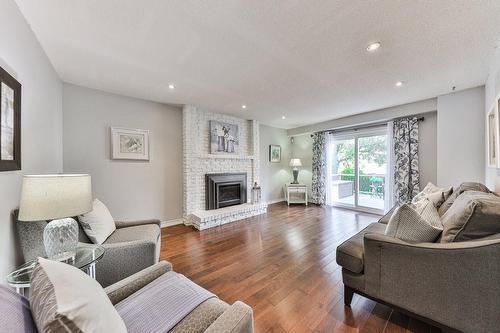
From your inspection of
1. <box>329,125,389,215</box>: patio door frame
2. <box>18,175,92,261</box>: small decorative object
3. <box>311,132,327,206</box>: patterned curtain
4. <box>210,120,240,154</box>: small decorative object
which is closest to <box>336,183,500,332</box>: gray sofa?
<box>18,175,92,261</box>: small decorative object

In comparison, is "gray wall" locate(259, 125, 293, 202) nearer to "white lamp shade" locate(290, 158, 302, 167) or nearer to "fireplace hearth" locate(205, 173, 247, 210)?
"white lamp shade" locate(290, 158, 302, 167)

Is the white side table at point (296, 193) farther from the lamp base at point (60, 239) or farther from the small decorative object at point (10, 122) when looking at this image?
the small decorative object at point (10, 122)

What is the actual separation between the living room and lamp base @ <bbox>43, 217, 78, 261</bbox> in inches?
0.4

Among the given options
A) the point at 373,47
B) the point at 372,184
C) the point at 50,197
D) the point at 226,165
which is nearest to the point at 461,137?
the point at 372,184

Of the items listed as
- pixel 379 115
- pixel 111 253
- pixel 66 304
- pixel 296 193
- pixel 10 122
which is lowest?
pixel 296 193

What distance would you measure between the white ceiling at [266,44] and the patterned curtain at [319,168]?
2.30m

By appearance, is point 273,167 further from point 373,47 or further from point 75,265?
point 75,265

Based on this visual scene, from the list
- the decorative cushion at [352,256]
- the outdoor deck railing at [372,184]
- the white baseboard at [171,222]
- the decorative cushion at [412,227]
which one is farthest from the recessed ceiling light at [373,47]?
the white baseboard at [171,222]

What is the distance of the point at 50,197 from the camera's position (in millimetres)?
1136

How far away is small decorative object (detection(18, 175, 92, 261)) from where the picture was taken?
3.62 feet

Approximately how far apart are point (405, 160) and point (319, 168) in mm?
1946

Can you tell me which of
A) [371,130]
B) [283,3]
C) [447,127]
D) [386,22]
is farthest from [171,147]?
[447,127]

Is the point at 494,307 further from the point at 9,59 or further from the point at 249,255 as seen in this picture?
the point at 9,59

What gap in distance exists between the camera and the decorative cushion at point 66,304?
1.59ft
